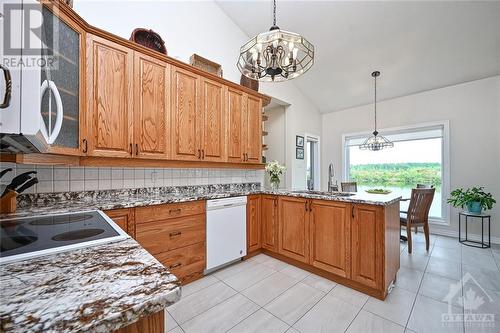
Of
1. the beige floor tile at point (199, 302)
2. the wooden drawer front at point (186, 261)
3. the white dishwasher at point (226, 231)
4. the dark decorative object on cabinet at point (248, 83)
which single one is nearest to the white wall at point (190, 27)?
the dark decorative object on cabinet at point (248, 83)

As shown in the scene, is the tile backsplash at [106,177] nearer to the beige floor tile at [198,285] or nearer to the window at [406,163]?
the beige floor tile at [198,285]

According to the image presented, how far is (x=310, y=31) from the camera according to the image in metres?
3.13

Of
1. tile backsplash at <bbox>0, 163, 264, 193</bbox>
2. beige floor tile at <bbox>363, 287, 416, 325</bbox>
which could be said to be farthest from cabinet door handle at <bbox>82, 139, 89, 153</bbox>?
beige floor tile at <bbox>363, 287, 416, 325</bbox>

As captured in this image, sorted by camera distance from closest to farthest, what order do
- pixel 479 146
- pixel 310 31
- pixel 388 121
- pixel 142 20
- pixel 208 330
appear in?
pixel 208 330 → pixel 142 20 → pixel 310 31 → pixel 479 146 → pixel 388 121

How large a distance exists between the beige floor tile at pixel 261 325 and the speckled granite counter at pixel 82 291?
1.28m

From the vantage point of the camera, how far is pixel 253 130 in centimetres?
312

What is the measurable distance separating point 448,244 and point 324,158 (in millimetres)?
2739

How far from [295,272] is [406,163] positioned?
138 inches

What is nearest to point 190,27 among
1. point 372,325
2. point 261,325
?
point 261,325

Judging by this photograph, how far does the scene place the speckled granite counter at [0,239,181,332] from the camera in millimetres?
373

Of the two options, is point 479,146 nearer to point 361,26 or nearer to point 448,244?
point 448,244

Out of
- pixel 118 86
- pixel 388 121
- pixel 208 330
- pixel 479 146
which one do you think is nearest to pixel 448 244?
pixel 479 146

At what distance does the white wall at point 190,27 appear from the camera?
2.12m

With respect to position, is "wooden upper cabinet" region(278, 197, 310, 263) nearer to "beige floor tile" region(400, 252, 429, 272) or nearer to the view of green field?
"beige floor tile" region(400, 252, 429, 272)
